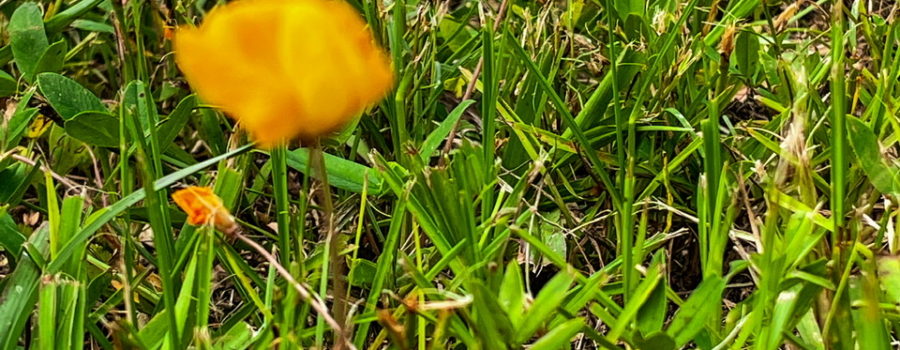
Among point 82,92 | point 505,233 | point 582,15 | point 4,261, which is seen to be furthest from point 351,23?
point 582,15

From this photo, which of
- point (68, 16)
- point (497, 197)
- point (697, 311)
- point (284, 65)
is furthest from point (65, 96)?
point (697, 311)

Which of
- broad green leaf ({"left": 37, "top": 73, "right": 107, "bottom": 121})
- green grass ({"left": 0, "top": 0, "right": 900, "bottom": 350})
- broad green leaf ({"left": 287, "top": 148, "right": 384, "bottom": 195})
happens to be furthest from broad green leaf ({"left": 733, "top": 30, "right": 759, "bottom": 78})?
broad green leaf ({"left": 37, "top": 73, "right": 107, "bottom": 121})

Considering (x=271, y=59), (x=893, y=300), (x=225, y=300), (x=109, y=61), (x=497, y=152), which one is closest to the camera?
(x=271, y=59)

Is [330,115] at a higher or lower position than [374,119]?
higher

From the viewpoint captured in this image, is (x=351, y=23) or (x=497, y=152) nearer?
(x=351, y=23)

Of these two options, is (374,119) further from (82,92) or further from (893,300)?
(893,300)

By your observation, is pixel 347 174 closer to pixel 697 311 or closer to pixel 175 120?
pixel 175 120
